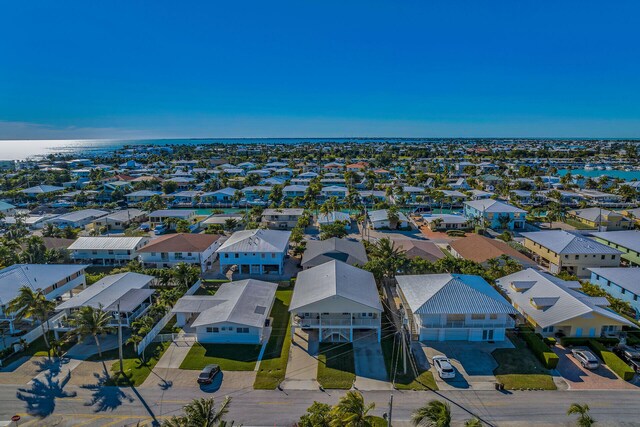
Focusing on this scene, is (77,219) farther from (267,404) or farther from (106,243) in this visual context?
(267,404)

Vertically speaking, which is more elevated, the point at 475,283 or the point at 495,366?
the point at 475,283

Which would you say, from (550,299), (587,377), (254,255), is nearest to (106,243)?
(254,255)

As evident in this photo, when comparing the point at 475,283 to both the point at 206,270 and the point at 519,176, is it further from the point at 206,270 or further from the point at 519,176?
the point at 519,176

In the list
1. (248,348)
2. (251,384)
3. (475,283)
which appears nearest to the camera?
(251,384)

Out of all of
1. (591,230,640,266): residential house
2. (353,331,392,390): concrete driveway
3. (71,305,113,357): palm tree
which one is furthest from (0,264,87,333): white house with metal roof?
(591,230,640,266): residential house

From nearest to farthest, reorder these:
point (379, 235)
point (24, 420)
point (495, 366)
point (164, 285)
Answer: point (24, 420)
point (495, 366)
point (164, 285)
point (379, 235)

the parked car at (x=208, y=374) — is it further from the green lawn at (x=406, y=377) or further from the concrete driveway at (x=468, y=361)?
the concrete driveway at (x=468, y=361)

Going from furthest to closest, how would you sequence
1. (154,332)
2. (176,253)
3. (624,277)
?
(176,253) → (624,277) → (154,332)

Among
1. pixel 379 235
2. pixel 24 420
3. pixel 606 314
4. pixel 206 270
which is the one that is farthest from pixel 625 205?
pixel 24 420
